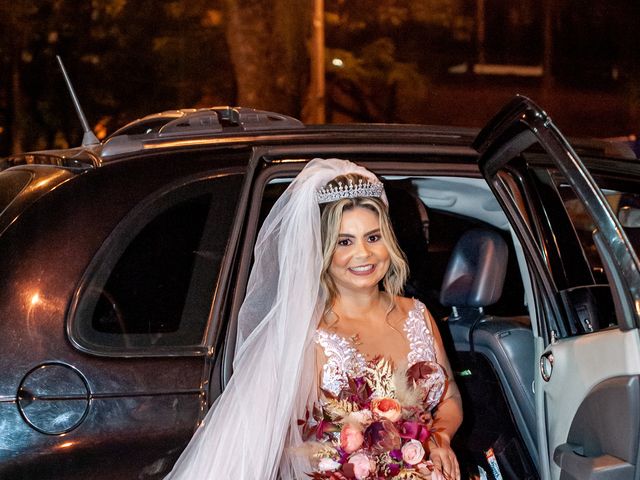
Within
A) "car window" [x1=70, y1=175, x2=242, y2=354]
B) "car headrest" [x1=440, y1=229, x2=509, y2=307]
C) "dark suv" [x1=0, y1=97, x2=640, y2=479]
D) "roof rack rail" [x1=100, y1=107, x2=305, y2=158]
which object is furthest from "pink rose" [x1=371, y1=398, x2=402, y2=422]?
"car headrest" [x1=440, y1=229, x2=509, y2=307]

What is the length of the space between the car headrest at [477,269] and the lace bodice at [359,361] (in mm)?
712

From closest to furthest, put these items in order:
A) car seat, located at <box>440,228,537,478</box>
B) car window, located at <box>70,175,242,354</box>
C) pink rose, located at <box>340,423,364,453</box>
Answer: car window, located at <box>70,175,242,354</box> < pink rose, located at <box>340,423,364,453</box> < car seat, located at <box>440,228,537,478</box>

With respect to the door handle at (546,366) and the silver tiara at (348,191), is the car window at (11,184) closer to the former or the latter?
the silver tiara at (348,191)

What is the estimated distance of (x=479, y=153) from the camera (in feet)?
11.0

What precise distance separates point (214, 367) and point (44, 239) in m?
0.64

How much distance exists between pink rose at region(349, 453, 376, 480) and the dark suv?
0.47 m

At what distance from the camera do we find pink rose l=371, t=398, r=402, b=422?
3.07 meters

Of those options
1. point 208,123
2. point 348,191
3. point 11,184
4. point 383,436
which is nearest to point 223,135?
point 208,123

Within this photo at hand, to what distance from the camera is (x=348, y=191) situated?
3395mm

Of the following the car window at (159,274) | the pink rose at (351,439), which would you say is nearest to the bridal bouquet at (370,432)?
the pink rose at (351,439)

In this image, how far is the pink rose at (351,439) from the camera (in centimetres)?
301

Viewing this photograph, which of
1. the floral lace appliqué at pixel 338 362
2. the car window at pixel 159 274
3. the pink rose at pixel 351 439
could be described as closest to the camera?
the car window at pixel 159 274

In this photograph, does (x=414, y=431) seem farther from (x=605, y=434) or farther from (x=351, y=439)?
(x=605, y=434)

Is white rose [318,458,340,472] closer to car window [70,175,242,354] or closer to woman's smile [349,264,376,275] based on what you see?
car window [70,175,242,354]
